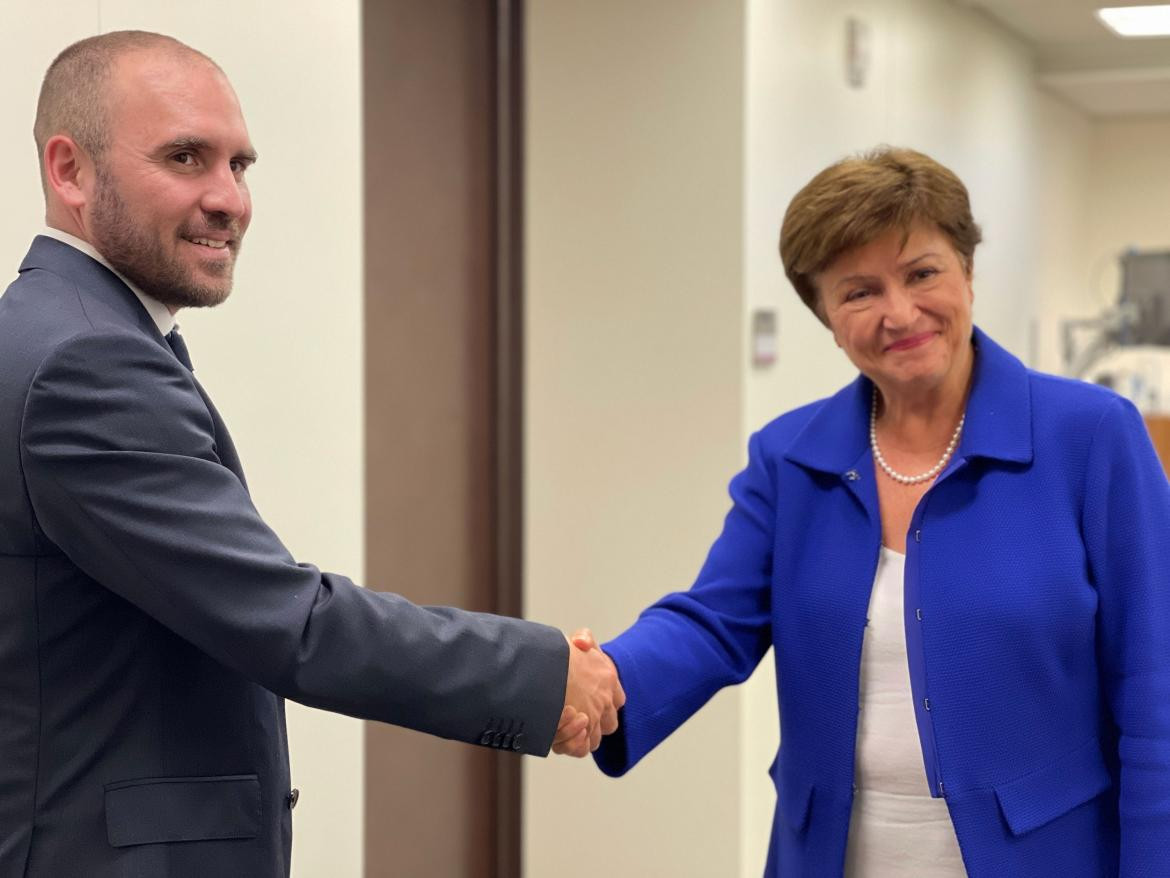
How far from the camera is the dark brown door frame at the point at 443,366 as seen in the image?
3.46 metres

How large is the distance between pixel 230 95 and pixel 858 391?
0.91 meters

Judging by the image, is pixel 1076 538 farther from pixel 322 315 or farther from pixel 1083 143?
pixel 1083 143

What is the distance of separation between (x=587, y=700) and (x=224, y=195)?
0.76 m

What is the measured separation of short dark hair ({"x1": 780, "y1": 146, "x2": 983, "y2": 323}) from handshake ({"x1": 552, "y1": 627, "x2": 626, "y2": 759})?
0.58m

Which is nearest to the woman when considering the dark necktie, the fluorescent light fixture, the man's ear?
the dark necktie

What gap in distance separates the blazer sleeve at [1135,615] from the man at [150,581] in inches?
27.2

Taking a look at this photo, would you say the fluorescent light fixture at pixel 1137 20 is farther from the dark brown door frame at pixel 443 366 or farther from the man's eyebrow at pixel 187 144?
the man's eyebrow at pixel 187 144

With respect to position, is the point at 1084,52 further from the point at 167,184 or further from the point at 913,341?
the point at 167,184

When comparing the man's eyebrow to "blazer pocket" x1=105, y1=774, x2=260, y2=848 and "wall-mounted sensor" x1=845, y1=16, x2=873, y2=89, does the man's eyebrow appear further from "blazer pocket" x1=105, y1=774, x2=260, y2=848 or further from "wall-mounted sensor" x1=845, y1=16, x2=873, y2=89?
"wall-mounted sensor" x1=845, y1=16, x2=873, y2=89

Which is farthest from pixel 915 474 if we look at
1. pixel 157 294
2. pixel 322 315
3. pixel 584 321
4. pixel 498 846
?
pixel 498 846

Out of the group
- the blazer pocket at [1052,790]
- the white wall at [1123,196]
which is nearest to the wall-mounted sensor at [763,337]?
the blazer pocket at [1052,790]

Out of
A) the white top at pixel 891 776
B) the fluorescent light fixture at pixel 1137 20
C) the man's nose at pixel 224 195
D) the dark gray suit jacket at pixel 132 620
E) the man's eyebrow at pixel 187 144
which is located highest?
the fluorescent light fixture at pixel 1137 20

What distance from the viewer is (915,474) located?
1.96m

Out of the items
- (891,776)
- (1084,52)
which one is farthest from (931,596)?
(1084,52)
